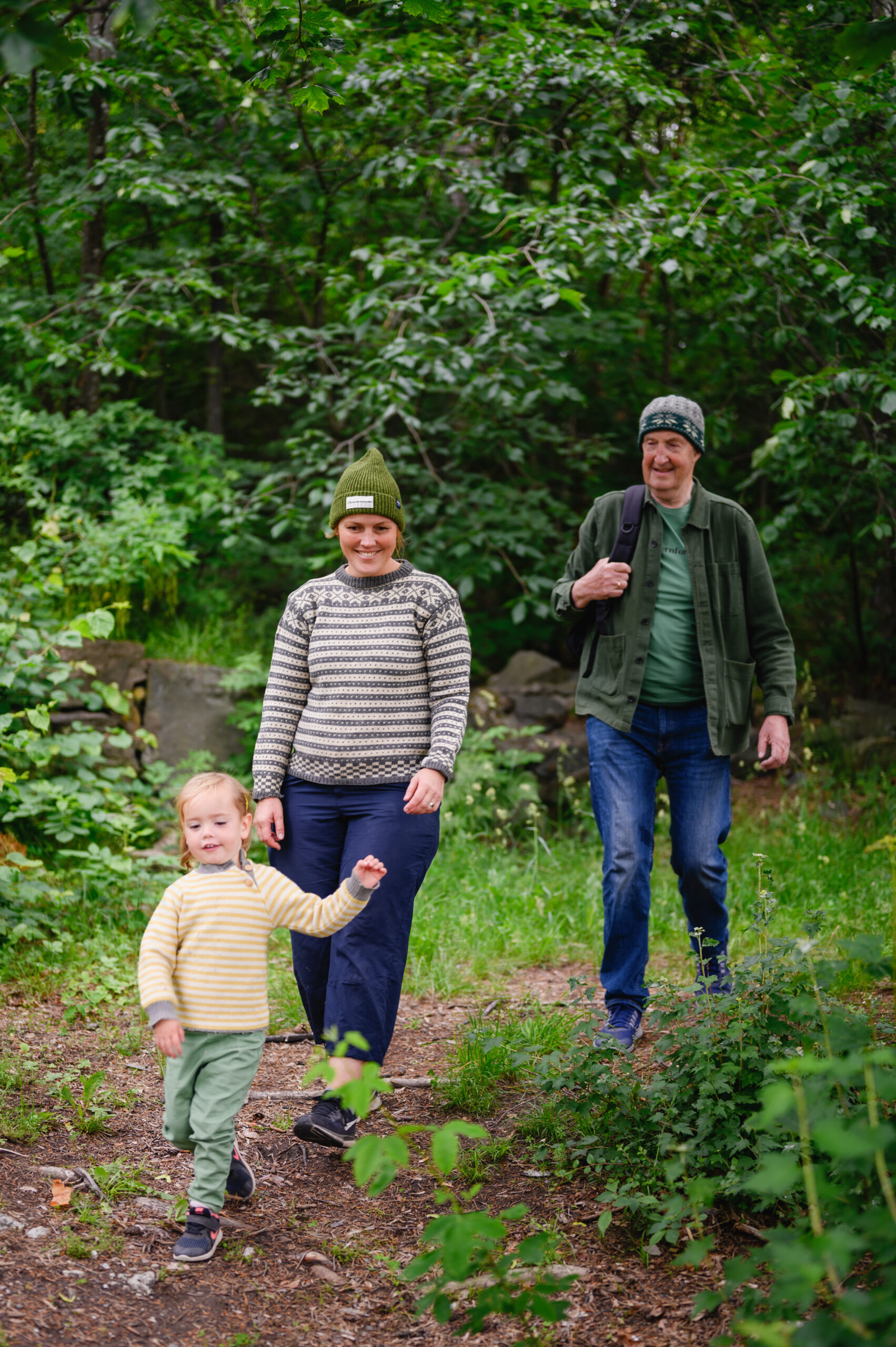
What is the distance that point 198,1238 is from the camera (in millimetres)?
2441

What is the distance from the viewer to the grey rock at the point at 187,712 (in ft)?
20.8

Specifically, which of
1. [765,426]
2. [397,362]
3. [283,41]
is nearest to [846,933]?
[397,362]

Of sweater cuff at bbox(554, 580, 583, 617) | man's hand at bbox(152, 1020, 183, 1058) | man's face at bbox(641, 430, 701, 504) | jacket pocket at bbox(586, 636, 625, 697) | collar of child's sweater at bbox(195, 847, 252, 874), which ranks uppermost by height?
man's face at bbox(641, 430, 701, 504)

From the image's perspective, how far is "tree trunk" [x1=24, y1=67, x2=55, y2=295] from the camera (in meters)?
6.39

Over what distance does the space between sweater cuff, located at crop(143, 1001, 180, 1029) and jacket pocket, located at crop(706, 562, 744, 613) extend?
2.14m

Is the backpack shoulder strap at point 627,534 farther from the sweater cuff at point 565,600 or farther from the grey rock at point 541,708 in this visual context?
the grey rock at point 541,708

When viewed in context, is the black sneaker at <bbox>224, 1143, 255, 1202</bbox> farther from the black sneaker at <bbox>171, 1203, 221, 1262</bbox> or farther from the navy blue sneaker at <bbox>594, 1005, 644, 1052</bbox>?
the navy blue sneaker at <bbox>594, 1005, 644, 1052</bbox>

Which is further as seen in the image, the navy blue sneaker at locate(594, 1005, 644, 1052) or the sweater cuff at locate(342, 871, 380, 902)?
the navy blue sneaker at locate(594, 1005, 644, 1052)

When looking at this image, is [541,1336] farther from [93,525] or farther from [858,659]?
[858,659]

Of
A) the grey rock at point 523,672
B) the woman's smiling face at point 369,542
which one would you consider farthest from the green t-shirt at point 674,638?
the grey rock at point 523,672

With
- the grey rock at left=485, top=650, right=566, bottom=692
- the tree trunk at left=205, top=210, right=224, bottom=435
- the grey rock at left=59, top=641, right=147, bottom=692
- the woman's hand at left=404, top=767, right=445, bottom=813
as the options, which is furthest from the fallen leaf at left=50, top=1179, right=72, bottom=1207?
the tree trunk at left=205, top=210, right=224, bottom=435

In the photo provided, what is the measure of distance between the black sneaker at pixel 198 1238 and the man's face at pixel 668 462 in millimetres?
2493

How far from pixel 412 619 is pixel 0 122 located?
6046 mm

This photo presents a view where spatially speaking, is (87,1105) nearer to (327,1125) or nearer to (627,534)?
(327,1125)
